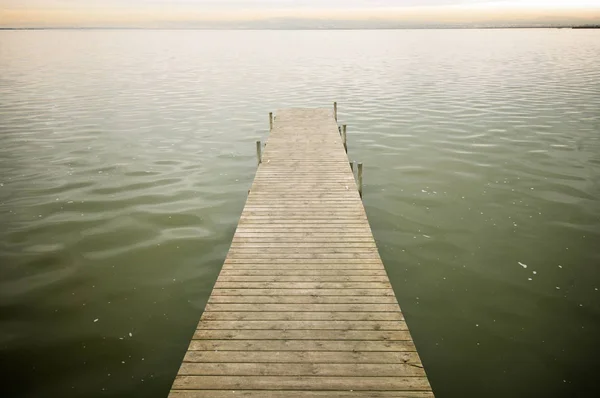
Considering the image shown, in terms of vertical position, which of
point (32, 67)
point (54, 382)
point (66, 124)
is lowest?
point (54, 382)

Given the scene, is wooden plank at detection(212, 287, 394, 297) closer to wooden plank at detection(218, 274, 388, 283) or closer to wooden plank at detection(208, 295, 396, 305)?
wooden plank at detection(208, 295, 396, 305)

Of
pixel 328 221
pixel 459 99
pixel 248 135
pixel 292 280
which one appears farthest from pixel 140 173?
pixel 459 99

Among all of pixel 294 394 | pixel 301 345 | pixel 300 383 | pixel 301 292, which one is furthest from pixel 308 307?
pixel 294 394

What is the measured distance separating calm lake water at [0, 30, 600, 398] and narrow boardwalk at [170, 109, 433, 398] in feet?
4.79

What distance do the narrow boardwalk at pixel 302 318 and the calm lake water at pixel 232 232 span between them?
146cm

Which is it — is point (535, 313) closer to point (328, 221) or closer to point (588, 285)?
point (588, 285)

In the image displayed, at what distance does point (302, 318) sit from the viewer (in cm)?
630

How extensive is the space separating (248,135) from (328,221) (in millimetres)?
12996

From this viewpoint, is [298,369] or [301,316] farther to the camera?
[301,316]

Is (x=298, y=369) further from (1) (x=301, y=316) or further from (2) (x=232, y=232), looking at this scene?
(2) (x=232, y=232)

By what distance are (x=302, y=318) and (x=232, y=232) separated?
18.0 ft

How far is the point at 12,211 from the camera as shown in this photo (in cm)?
1215

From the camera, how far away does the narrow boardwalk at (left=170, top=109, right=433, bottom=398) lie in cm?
513

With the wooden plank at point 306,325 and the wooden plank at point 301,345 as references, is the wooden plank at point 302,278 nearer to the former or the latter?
the wooden plank at point 306,325
